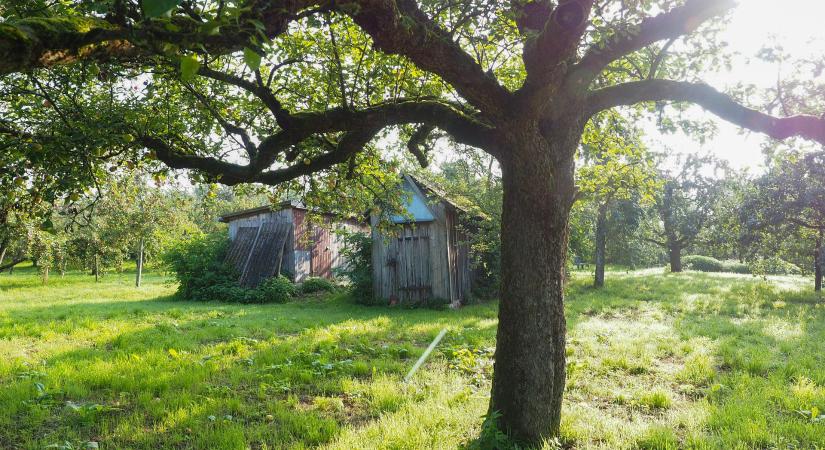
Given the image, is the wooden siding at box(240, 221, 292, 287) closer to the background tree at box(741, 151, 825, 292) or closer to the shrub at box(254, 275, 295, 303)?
the shrub at box(254, 275, 295, 303)

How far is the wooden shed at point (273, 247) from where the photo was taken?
64.5 ft

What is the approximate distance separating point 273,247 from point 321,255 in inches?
132

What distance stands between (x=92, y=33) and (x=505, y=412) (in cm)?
417

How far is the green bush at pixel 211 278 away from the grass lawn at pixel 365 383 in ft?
19.8

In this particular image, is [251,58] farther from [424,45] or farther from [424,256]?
[424,256]

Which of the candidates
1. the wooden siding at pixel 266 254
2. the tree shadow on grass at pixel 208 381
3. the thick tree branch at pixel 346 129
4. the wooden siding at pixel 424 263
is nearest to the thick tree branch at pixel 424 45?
the thick tree branch at pixel 346 129

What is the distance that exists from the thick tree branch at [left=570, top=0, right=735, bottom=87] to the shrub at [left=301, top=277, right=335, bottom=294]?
57.2ft

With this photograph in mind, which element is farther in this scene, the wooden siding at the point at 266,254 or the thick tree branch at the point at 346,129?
the wooden siding at the point at 266,254

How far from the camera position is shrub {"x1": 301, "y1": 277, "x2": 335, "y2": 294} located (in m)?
20.2

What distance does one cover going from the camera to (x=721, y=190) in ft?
94.8

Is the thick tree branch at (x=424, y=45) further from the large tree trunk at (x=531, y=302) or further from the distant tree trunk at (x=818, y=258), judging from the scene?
the distant tree trunk at (x=818, y=258)

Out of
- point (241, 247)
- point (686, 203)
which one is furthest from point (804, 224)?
point (241, 247)

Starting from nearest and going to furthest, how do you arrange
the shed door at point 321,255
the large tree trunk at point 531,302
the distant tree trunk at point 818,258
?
the large tree trunk at point 531,302 < the distant tree trunk at point 818,258 < the shed door at point 321,255

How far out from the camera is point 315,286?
20.3 metres
